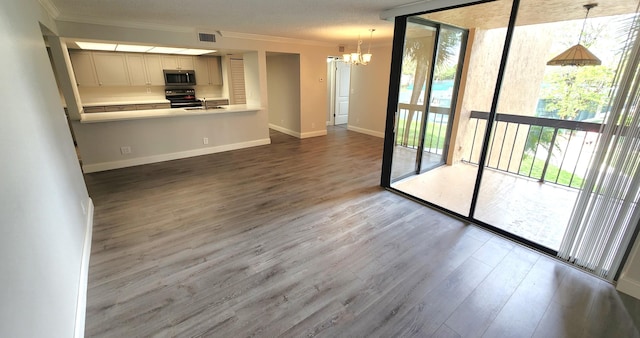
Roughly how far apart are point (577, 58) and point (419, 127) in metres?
1.89

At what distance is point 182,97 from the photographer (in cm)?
699

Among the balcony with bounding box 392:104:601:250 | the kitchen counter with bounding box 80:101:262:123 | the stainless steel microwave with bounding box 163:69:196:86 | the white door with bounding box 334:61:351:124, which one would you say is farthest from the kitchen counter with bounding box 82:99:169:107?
the balcony with bounding box 392:104:601:250

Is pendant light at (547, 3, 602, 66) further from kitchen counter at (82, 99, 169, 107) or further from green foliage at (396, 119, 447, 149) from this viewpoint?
kitchen counter at (82, 99, 169, 107)

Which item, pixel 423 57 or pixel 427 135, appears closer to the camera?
pixel 423 57

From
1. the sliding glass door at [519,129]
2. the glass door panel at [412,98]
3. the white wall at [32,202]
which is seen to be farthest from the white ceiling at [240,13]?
the white wall at [32,202]

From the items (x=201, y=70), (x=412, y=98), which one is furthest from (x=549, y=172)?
(x=201, y=70)

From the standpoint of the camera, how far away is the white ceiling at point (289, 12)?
2.94 meters

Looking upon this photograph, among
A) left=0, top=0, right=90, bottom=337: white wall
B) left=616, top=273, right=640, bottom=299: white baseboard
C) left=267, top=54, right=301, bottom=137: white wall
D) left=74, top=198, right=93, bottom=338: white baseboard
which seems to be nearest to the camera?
left=0, top=0, right=90, bottom=337: white wall

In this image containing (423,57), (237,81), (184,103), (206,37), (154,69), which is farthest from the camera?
(237,81)

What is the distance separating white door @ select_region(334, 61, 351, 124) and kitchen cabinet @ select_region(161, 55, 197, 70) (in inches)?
163

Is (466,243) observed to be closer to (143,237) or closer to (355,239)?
(355,239)

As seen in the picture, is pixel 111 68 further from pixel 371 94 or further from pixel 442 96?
pixel 442 96

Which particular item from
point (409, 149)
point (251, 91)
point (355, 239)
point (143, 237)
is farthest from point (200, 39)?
point (355, 239)

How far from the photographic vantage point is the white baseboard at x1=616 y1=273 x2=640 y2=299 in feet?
6.46
